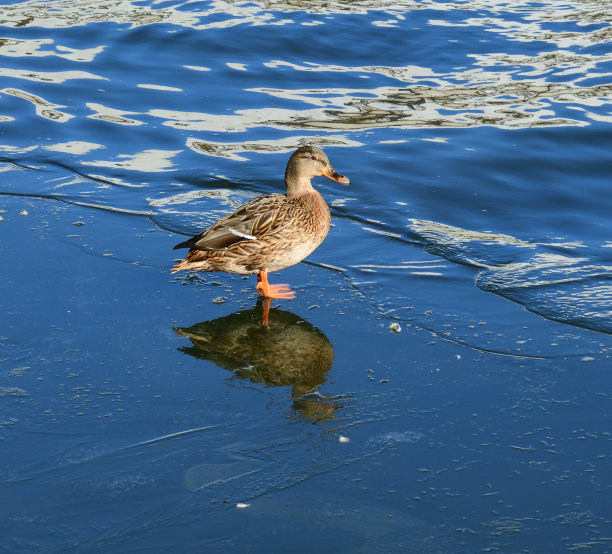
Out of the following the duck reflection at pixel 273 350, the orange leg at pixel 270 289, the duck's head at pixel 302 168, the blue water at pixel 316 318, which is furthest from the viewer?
the duck's head at pixel 302 168

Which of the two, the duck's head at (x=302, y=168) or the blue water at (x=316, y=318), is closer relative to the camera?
the blue water at (x=316, y=318)

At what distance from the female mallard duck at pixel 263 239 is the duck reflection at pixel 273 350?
1.27 feet

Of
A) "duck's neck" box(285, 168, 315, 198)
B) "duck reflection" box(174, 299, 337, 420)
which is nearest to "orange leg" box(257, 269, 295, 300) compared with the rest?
"duck reflection" box(174, 299, 337, 420)

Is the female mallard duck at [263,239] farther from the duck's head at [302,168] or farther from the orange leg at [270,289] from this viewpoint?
the duck's head at [302,168]

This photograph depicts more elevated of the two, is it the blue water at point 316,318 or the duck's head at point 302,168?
the duck's head at point 302,168

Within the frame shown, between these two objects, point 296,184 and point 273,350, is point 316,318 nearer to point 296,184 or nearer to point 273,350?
point 273,350

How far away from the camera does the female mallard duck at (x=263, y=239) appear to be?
6.04 m

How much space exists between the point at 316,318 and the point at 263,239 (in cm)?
75

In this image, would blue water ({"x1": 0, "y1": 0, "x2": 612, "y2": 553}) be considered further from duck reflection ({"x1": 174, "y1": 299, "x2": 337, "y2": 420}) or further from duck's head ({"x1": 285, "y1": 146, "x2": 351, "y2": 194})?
duck's head ({"x1": 285, "y1": 146, "x2": 351, "y2": 194})

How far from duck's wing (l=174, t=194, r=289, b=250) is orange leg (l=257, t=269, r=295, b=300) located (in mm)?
251

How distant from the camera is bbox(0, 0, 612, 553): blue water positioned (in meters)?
3.79

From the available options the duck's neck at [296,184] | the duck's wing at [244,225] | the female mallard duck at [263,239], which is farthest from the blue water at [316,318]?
the duck's neck at [296,184]

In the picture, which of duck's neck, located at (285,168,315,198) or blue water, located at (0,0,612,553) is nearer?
blue water, located at (0,0,612,553)

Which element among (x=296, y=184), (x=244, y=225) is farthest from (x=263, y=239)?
(x=296, y=184)
